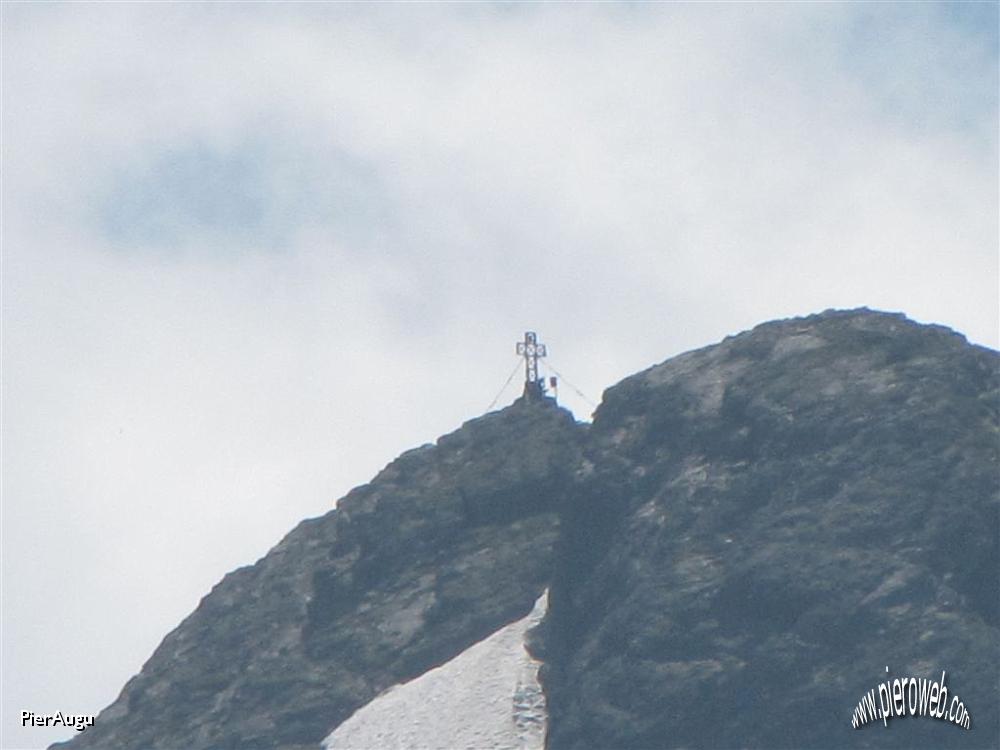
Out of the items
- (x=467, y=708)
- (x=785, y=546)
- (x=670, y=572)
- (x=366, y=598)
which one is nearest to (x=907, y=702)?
(x=785, y=546)

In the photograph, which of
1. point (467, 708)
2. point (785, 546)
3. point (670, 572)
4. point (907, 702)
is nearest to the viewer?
point (907, 702)

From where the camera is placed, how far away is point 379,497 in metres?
131

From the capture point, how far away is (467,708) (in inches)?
4395

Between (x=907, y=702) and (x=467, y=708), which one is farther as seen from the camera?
(x=467, y=708)

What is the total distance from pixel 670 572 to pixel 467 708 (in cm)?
1107

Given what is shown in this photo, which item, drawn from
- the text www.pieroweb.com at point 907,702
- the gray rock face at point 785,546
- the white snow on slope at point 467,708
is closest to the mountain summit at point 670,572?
the gray rock face at point 785,546

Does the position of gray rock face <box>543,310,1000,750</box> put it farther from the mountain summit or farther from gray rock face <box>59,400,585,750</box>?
gray rock face <box>59,400,585,750</box>

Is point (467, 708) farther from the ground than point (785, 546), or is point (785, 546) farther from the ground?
point (785, 546)

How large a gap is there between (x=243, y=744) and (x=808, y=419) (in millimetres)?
31039

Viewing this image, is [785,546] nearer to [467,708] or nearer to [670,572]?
[670,572]

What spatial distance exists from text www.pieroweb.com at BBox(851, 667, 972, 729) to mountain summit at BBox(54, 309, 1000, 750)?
417mm

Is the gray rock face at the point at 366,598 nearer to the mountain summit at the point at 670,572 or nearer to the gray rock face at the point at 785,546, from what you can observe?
the mountain summit at the point at 670,572

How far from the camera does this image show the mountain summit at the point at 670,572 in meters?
105

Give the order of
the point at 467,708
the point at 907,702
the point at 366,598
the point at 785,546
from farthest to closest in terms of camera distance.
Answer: the point at 366,598 → the point at 467,708 → the point at 785,546 → the point at 907,702
